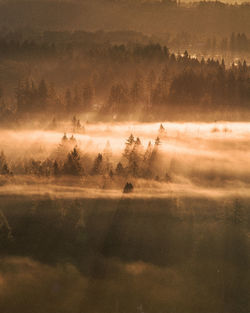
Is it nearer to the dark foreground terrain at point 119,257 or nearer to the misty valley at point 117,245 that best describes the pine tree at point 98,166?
the misty valley at point 117,245

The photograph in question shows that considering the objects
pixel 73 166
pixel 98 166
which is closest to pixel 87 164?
pixel 98 166

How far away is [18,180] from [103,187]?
28.4m

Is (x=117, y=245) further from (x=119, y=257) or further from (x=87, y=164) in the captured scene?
(x=87, y=164)

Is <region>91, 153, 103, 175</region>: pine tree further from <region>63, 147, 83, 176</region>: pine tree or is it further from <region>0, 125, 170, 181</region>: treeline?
<region>63, 147, 83, 176</region>: pine tree

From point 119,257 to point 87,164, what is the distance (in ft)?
215

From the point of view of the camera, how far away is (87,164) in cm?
17488

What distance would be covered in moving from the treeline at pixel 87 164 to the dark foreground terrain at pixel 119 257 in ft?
74.7

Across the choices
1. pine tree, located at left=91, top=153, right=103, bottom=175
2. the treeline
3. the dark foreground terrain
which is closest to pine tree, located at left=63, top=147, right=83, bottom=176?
the treeline

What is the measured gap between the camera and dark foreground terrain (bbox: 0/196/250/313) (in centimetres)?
10219

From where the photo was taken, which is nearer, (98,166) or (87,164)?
(98,166)

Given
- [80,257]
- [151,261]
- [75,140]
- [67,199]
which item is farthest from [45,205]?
[75,140]

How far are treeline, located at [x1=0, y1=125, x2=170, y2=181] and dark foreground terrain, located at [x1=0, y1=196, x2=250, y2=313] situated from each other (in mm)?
22782

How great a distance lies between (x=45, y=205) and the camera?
5192 inches

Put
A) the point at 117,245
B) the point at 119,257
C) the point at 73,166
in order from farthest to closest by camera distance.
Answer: the point at 73,166
the point at 117,245
the point at 119,257
